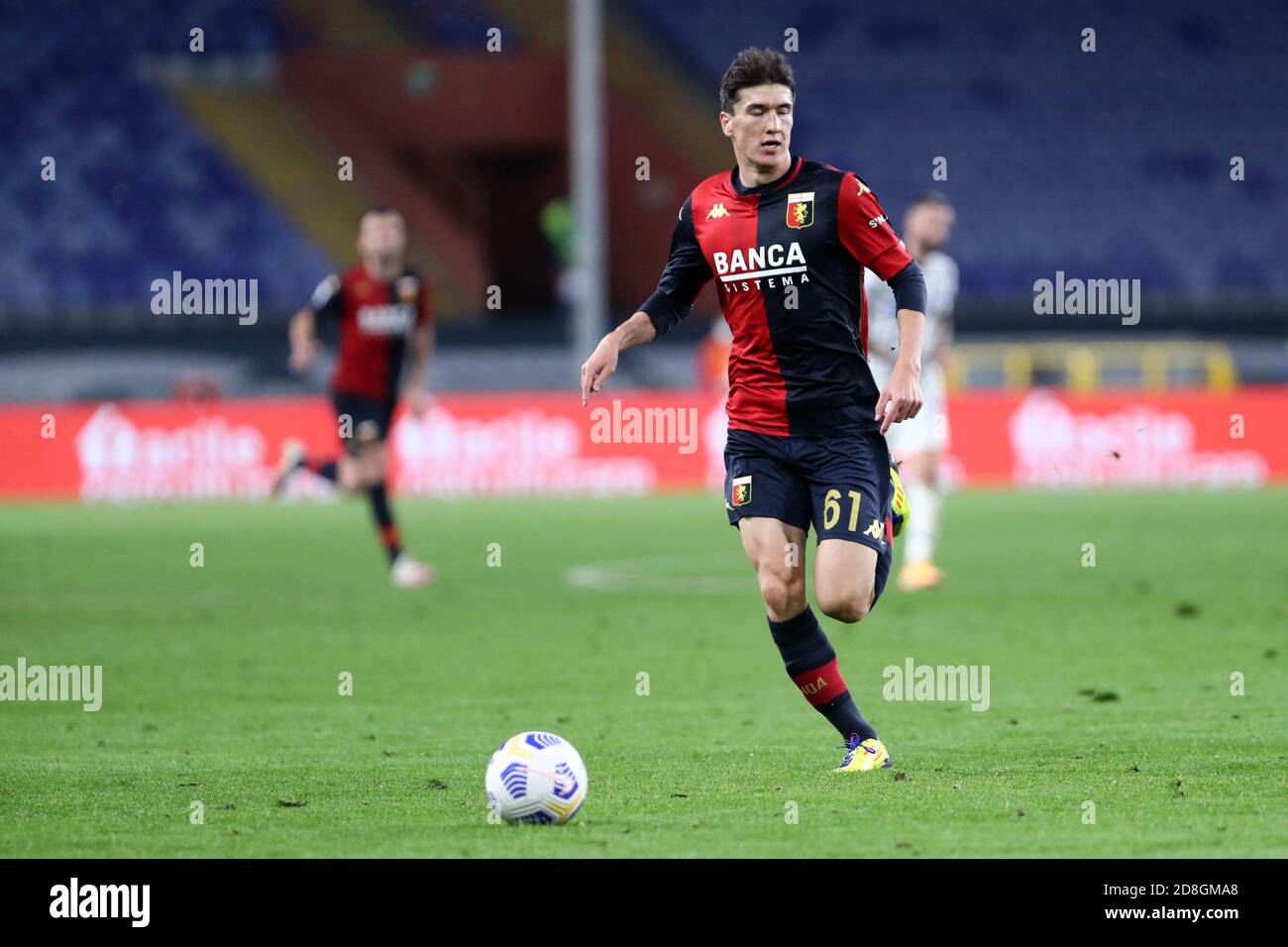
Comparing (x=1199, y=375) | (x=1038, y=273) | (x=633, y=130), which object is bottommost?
(x=1199, y=375)

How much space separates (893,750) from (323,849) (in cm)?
259

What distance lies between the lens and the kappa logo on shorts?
273 inches

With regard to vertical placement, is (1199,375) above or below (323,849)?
above

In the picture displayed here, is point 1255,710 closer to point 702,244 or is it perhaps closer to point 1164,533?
point 702,244

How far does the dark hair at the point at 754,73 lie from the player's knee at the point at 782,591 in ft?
5.16

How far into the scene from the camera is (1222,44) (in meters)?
36.0

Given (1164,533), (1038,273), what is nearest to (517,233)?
(1038,273)

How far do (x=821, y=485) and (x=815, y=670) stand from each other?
2.10 ft

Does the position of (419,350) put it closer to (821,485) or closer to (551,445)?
(821,485)

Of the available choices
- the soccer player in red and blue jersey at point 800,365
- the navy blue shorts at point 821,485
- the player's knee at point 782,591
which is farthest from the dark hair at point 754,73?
the player's knee at point 782,591

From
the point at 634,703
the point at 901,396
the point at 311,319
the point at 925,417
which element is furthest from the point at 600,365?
the point at 311,319

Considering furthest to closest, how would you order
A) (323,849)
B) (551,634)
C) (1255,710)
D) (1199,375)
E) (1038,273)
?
(1038,273) < (1199,375) < (551,634) < (1255,710) < (323,849)

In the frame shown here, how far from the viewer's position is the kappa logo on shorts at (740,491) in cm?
693
